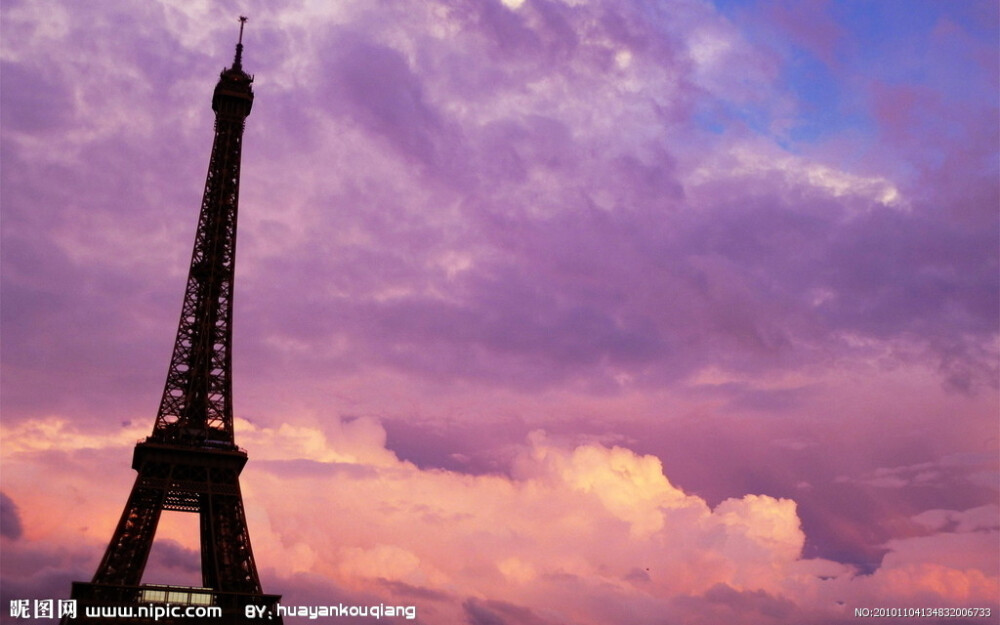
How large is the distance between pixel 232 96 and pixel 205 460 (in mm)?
60751

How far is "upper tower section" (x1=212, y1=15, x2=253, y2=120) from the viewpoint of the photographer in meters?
171

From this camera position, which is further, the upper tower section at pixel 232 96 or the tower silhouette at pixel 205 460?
the upper tower section at pixel 232 96

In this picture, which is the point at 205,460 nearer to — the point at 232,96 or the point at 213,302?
Result: the point at 213,302

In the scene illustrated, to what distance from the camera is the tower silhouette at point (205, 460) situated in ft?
449

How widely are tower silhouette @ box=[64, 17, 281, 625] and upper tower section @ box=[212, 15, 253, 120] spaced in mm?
164

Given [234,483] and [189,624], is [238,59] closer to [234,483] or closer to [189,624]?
[234,483]

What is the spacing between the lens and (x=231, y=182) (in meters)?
169

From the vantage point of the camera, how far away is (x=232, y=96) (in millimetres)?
171375

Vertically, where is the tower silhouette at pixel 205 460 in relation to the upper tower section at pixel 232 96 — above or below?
below

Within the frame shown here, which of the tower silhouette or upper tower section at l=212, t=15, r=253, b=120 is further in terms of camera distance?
upper tower section at l=212, t=15, r=253, b=120

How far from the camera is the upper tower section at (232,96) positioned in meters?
171

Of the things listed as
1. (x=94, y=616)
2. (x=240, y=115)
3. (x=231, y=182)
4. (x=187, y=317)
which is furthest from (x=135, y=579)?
(x=240, y=115)

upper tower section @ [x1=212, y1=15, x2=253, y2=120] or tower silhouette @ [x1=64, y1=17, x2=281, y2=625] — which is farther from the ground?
upper tower section @ [x1=212, y1=15, x2=253, y2=120]

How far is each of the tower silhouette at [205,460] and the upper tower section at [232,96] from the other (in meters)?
0.16
